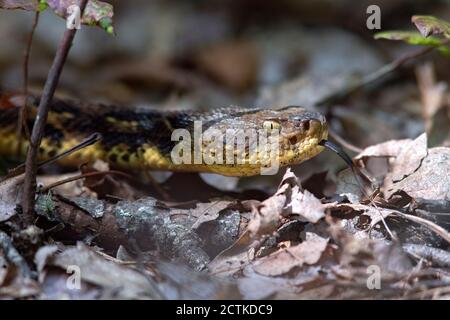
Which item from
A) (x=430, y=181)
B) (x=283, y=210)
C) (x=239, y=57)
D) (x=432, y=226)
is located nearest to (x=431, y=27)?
(x=430, y=181)

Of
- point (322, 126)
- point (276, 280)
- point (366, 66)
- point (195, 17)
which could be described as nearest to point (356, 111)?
point (366, 66)

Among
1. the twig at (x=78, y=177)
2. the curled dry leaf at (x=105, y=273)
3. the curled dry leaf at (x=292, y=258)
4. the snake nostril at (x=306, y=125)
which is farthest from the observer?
the snake nostril at (x=306, y=125)

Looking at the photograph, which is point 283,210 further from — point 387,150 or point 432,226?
point 387,150

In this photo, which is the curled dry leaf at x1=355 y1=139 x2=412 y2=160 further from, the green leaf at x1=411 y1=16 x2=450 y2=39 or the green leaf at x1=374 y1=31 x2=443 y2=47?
the green leaf at x1=411 y1=16 x2=450 y2=39

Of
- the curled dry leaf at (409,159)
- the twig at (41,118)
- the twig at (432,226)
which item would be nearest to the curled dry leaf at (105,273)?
the twig at (41,118)

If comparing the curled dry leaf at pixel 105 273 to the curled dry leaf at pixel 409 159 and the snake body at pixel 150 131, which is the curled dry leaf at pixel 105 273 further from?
the curled dry leaf at pixel 409 159

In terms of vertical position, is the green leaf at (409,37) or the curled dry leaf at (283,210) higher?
the green leaf at (409,37)

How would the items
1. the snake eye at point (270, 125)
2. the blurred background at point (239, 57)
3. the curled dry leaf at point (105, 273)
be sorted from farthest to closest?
the blurred background at point (239, 57), the snake eye at point (270, 125), the curled dry leaf at point (105, 273)
